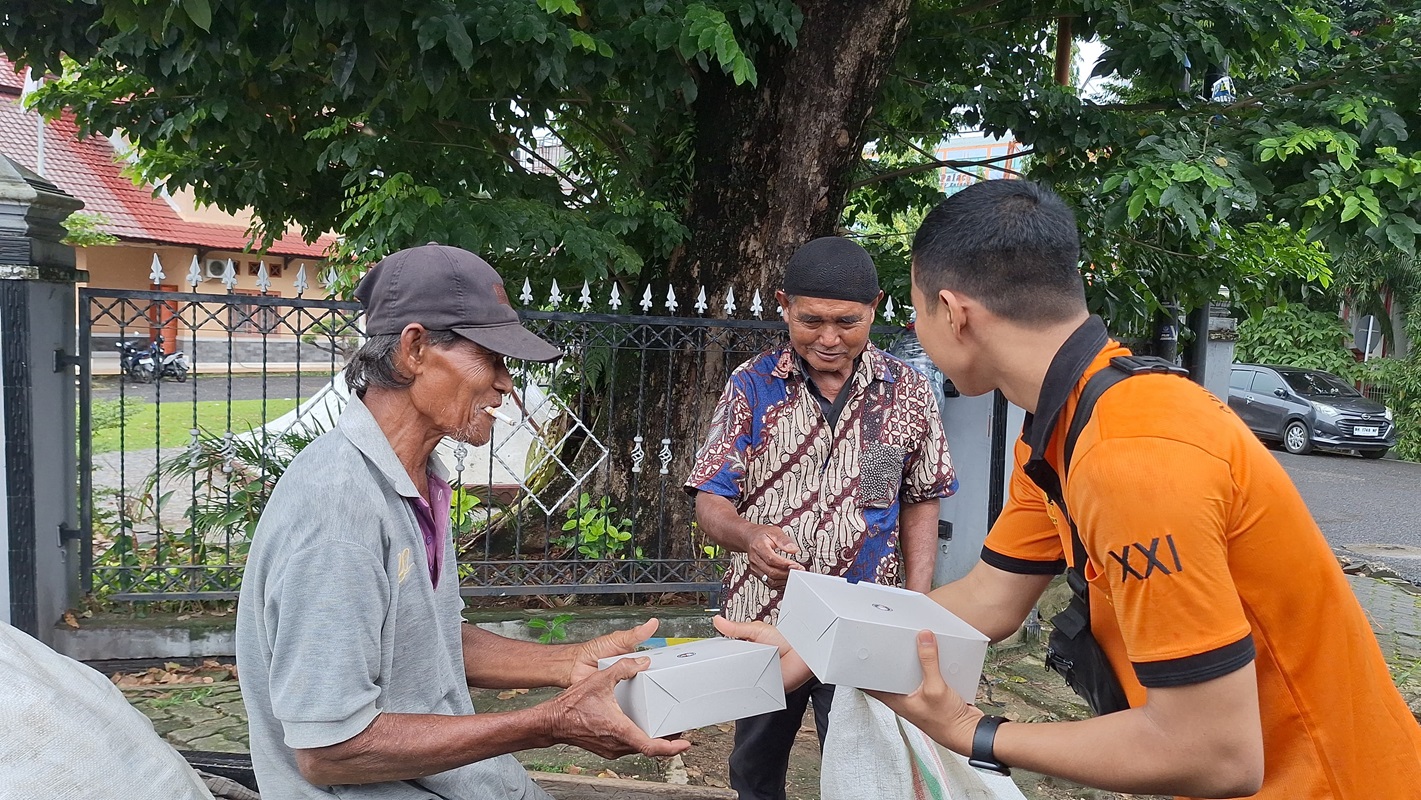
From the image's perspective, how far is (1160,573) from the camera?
4.48 feet

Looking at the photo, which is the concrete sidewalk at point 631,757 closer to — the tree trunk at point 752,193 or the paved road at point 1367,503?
the tree trunk at point 752,193

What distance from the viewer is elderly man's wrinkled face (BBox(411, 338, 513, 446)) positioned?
6.35ft

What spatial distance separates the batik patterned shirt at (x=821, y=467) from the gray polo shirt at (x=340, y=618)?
1086 millimetres

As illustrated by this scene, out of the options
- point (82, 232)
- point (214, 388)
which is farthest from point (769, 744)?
point (214, 388)

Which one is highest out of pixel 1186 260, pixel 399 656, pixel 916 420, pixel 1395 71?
pixel 1395 71

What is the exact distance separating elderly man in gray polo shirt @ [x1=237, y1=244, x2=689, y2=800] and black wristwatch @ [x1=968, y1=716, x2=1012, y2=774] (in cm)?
55

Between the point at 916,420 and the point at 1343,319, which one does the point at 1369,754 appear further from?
the point at 1343,319

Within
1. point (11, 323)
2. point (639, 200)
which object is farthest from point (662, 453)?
point (11, 323)

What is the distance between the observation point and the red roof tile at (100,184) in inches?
854

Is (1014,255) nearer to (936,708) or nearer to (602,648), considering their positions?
(936,708)

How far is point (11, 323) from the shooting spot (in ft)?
14.5

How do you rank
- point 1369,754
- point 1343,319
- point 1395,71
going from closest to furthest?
point 1369,754
point 1395,71
point 1343,319

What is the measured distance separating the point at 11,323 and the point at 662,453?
118 inches

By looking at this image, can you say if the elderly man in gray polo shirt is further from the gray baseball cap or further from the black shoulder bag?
the black shoulder bag
